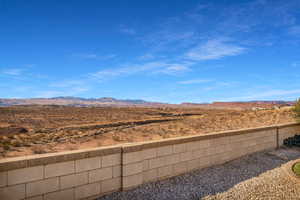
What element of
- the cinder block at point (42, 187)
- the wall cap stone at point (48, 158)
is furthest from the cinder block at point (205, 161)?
the cinder block at point (42, 187)

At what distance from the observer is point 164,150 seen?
7035 mm

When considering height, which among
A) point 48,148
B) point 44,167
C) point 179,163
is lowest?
point 48,148

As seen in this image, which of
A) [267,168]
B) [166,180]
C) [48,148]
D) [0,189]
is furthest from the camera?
[48,148]

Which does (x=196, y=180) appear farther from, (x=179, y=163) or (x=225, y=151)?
(x=225, y=151)

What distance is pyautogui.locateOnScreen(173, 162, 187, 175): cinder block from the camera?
736 centimetres

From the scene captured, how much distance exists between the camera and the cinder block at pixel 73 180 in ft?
16.9

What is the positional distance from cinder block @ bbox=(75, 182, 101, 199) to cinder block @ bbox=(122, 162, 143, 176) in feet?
2.41

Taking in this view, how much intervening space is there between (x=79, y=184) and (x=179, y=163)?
3.13 m

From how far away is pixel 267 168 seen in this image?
9023 mm

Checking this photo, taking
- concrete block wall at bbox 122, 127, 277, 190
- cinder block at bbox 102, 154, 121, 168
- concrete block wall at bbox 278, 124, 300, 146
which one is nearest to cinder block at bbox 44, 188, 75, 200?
cinder block at bbox 102, 154, 121, 168

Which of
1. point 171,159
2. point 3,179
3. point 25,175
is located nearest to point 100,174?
point 25,175

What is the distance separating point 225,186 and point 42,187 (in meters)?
4.67

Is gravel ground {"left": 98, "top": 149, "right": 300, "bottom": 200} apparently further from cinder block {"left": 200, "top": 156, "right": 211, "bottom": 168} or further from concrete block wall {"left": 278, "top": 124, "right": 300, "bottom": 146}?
concrete block wall {"left": 278, "top": 124, "right": 300, "bottom": 146}

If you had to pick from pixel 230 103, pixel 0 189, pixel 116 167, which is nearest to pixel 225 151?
pixel 116 167
